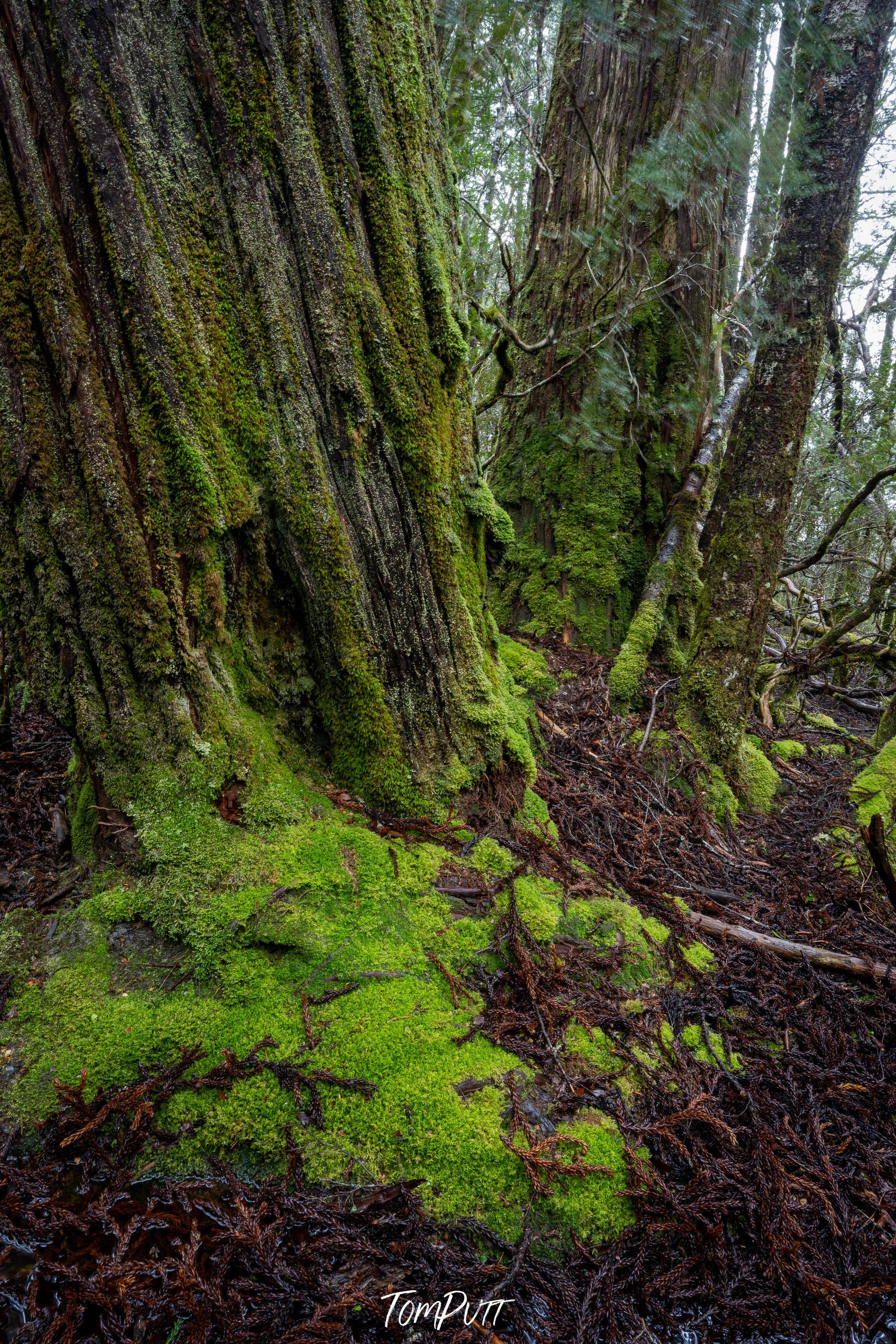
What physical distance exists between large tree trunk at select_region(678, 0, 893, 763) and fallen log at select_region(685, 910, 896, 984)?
1.73 metres

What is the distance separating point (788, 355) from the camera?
13.6 ft

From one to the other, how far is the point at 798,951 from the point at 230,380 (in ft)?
10.9

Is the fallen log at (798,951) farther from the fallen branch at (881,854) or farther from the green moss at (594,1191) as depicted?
the green moss at (594,1191)

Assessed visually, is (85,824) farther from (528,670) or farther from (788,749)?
(788,749)

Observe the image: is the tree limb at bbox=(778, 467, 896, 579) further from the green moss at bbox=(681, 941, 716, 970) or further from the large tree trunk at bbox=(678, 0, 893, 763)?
the green moss at bbox=(681, 941, 716, 970)

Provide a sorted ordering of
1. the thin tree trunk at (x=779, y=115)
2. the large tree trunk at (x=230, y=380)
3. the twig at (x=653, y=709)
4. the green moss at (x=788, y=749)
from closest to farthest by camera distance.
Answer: the large tree trunk at (x=230, y=380)
the thin tree trunk at (x=779, y=115)
the twig at (x=653, y=709)
the green moss at (x=788, y=749)

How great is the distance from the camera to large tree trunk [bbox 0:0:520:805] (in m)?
2.00

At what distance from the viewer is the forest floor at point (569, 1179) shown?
1365 mm

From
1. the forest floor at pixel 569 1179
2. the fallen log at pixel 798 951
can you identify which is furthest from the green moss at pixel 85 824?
the fallen log at pixel 798 951

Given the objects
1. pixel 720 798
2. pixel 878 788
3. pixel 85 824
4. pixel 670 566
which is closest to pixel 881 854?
pixel 720 798

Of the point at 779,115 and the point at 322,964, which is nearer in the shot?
the point at 322,964

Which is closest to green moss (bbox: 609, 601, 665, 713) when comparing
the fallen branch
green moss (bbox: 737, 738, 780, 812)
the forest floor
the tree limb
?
green moss (bbox: 737, 738, 780, 812)

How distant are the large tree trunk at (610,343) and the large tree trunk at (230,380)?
9.90 ft

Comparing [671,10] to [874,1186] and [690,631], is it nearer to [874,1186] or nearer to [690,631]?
[690,631]
